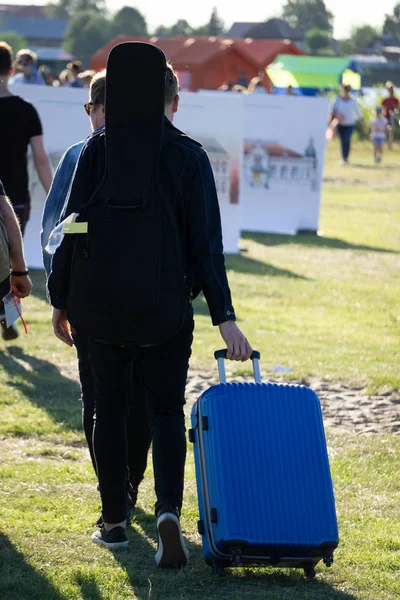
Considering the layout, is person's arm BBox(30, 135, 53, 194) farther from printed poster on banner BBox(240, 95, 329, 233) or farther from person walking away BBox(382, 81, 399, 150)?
person walking away BBox(382, 81, 399, 150)

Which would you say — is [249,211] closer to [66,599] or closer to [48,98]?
[48,98]

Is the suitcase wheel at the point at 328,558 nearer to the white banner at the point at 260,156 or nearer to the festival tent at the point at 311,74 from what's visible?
the white banner at the point at 260,156

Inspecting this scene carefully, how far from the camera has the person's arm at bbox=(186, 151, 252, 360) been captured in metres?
3.66

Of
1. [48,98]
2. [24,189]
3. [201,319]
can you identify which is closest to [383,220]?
[48,98]

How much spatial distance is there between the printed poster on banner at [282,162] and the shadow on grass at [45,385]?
7.40 meters

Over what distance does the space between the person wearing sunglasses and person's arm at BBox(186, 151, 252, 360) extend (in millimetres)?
460

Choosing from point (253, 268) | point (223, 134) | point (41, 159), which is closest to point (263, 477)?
point (41, 159)

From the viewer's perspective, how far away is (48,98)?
11438 millimetres

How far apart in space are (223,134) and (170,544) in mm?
9209

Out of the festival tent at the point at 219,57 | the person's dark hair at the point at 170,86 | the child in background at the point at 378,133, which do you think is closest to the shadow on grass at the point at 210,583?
the person's dark hair at the point at 170,86

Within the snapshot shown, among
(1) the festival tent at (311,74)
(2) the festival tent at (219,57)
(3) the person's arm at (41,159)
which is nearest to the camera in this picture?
(3) the person's arm at (41,159)

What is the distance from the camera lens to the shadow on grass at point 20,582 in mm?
3598

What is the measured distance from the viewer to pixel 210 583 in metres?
3.73

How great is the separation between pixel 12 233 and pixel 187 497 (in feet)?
4.60
